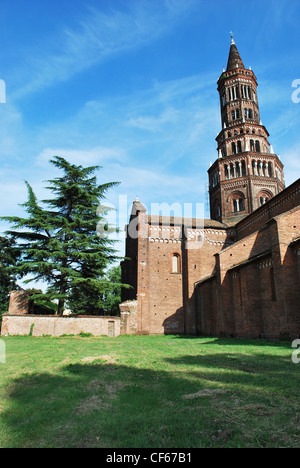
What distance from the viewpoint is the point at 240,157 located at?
3469 cm

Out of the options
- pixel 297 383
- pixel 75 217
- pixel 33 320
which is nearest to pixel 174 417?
pixel 297 383

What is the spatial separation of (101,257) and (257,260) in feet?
43.6

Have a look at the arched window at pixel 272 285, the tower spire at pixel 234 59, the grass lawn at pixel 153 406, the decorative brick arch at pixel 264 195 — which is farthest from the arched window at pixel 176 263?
the tower spire at pixel 234 59

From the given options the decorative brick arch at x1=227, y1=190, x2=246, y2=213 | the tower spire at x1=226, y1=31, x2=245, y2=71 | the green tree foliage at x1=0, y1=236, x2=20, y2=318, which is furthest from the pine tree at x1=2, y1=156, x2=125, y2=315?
the tower spire at x1=226, y1=31, x2=245, y2=71

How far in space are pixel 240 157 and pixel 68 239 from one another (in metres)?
21.1

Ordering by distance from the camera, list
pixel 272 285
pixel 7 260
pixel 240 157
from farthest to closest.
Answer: pixel 240 157 < pixel 7 260 < pixel 272 285

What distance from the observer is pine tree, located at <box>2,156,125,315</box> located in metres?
25.1

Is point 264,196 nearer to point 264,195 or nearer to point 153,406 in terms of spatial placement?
point 264,195

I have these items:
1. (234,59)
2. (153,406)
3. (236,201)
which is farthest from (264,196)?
(153,406)

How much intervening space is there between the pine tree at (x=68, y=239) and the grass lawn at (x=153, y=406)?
17090 mm

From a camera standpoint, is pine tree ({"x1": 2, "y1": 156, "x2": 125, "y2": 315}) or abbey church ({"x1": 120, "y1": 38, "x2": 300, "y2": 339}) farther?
pine tree ({"x1": 2, "y1": 156, "x2": 125, "y2": 315})

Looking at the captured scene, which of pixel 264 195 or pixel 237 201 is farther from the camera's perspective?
pixel 237 201

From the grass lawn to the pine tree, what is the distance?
673 inches

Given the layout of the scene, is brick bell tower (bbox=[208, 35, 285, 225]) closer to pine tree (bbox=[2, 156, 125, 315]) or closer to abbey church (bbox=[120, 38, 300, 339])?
abbey church (bbox=[120, 38, 300, 339])
